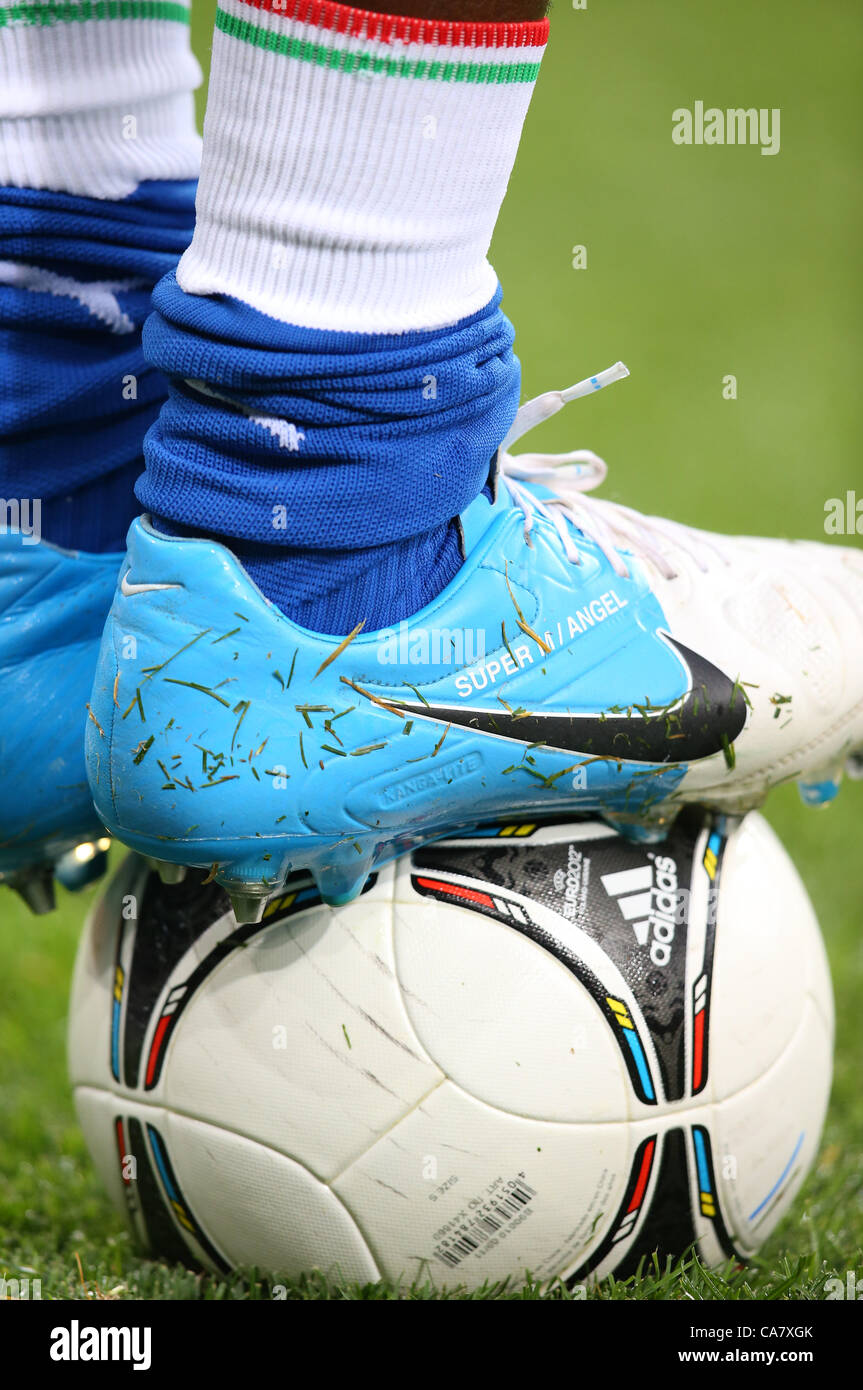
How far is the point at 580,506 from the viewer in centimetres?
159

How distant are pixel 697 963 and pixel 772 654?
1.05 feet

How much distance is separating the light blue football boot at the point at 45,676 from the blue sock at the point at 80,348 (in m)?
0.04

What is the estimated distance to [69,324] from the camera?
1.49 m

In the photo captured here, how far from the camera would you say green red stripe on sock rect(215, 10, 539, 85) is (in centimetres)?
117

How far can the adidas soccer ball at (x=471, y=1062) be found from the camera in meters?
1.48

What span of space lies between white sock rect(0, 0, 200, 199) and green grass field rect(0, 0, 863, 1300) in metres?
0.71

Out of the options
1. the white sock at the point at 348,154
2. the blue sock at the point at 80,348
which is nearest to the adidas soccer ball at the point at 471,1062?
the blue sock at the point at 80,348

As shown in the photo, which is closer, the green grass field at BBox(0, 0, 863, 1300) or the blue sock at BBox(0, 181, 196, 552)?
the blue sock at BBox(0, 181, 196, 552)

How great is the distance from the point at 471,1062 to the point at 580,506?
1.87 feet

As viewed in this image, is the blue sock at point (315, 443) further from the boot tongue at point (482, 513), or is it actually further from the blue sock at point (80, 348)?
the blue sock at point (80, 348)

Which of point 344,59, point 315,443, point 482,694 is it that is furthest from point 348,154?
point 482,694

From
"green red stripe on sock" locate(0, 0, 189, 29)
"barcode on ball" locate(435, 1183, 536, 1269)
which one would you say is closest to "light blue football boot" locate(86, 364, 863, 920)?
"barcode on ball" locate(435, 1183, 536, 1269)

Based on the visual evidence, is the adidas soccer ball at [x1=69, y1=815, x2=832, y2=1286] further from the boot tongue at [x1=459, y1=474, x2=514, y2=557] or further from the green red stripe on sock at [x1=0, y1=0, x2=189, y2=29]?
the green red stripe on sock at [x1=0, y1=0, x2=189, y2=29]

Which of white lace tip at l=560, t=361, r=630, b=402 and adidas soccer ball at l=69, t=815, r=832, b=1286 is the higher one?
white lace tip at l=560, t=361, r=630, b=402
